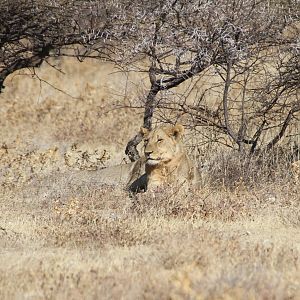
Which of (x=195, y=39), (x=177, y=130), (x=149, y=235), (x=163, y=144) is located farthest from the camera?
(x=195, y=39)

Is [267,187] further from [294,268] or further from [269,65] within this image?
[294,268]

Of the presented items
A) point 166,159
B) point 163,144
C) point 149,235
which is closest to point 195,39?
point 163,144

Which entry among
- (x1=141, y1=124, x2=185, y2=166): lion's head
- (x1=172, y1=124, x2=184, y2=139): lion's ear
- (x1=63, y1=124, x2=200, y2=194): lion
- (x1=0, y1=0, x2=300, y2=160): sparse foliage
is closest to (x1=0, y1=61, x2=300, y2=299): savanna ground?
(x1=63, y1=124, x2=200, y2=194): lion

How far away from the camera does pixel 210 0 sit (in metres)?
12.7

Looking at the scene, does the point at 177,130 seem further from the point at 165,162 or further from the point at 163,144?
the point at 165,162

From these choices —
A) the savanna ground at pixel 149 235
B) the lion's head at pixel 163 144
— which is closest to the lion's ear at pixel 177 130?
the lion's head at pixel 163 144

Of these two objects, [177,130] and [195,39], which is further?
[195,39]

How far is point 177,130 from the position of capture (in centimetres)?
1153

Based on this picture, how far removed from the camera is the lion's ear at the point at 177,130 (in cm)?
1150

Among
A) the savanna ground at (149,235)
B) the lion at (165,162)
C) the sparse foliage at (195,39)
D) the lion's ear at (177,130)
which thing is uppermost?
the sparse foliage at (195,39)

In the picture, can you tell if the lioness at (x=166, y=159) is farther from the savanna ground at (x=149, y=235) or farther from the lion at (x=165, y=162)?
the savanna ground at (x=149, y=235)

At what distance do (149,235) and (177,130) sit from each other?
364cm

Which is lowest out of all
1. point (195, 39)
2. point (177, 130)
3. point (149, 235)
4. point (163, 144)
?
point (149, 235)

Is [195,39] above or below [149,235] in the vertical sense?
Answer: above
